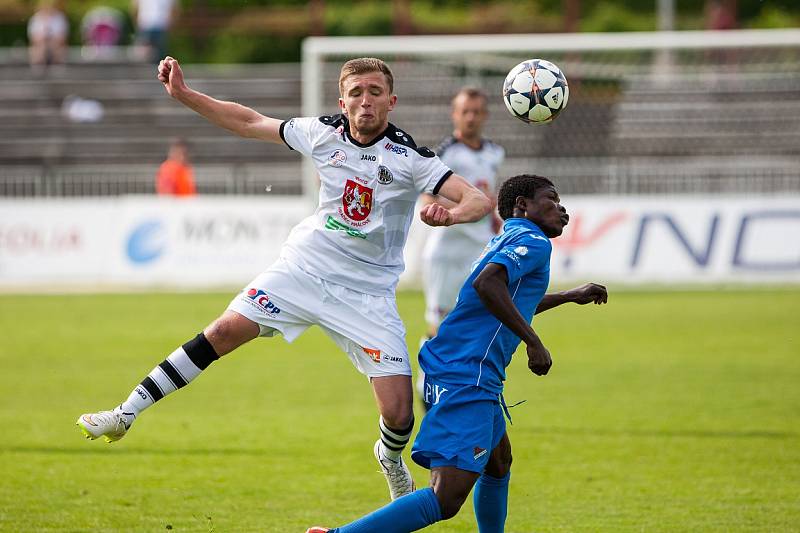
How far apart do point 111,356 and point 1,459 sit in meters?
5.66

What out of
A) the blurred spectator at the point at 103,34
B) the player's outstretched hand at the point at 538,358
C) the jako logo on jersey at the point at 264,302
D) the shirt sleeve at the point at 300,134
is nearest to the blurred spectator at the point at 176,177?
the blurred spectator at the point at 103,34

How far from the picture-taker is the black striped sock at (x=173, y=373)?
258 inches

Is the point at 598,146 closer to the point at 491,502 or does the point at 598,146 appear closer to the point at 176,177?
the point at 176,177

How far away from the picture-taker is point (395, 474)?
21.9 feet

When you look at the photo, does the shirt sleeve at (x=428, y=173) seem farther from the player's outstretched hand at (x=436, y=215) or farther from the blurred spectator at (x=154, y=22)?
the blurred spectator at (x=154, y=22)

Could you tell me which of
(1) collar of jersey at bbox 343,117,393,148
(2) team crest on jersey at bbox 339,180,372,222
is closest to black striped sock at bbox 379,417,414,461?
(2) team crest on jersey at bbox 339,180,372,222

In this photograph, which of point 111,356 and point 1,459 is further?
point 111,356

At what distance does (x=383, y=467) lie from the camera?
6.69 meters

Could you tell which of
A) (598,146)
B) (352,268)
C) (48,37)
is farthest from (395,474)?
(48,37)

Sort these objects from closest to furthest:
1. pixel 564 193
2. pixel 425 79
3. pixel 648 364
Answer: pixel 648 364 < pixel 564 193 < pixel 425 79

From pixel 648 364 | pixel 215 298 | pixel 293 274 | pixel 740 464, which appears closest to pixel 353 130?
pixel 293 274

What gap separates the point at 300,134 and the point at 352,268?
82 centimetres

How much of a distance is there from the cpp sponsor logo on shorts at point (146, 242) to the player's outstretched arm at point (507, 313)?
56.4 ft

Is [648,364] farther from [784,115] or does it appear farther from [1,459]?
[784,115]
